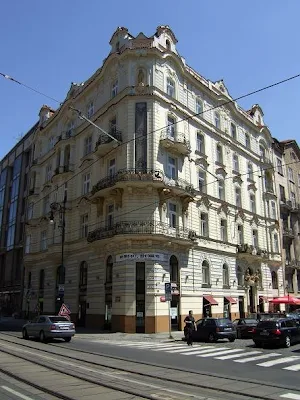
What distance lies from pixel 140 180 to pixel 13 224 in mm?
33177

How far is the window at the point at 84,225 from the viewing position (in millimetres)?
37406

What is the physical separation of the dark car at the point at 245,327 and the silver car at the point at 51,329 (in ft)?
33.9

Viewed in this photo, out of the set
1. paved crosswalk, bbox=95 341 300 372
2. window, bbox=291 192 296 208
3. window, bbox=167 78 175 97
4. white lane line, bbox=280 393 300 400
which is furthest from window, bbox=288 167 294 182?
white lane line, bbox=280 393 300 400

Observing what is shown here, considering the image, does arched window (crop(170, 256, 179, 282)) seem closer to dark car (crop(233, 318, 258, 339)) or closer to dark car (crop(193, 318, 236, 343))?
dark car (crop(233, 318, 258, 339))

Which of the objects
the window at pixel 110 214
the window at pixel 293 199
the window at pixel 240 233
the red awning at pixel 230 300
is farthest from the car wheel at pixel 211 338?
the window at pixel 293 199

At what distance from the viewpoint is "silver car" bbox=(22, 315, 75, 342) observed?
2272 centimetres

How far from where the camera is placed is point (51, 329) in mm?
22672

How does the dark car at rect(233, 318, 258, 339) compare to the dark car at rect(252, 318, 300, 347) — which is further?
the dark car at rect(233, 318, 258, 339)

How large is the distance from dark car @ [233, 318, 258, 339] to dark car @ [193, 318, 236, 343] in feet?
6.07

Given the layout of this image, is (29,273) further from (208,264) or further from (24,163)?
(208,264)

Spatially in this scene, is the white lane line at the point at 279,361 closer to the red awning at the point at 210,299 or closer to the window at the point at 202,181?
the red awning at the point at 210,299

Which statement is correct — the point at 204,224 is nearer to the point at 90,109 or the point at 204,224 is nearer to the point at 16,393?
the point at 90,109

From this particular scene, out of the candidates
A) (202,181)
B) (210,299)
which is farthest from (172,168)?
(210,299)

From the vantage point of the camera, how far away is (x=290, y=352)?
1809cm
